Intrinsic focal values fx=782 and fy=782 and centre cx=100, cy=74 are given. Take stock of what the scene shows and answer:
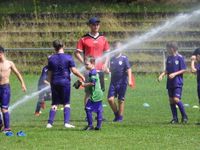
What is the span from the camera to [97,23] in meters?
16.4

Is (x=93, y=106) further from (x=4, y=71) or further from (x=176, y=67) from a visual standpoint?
(x=176, y=67)

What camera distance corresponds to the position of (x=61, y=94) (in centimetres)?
1516

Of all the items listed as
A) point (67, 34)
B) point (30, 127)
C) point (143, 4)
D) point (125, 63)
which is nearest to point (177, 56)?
point (125, 63)

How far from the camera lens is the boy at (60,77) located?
15047 mm

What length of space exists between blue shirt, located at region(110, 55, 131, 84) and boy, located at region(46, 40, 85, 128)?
2.06 m

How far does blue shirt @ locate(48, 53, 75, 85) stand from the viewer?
1505 centimetres

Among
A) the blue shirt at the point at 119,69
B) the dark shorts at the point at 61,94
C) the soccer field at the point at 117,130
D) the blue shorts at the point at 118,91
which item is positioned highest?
the blue shirt at the point at 119,69

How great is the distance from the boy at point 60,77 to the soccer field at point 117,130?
320mm

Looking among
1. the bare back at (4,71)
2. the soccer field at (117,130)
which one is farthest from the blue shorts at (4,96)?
the soccer field at (117,130)

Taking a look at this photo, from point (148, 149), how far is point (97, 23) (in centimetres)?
499

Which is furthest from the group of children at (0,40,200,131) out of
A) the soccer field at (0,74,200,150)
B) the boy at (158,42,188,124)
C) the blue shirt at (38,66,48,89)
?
the blue shirt at (38,66,48,89)

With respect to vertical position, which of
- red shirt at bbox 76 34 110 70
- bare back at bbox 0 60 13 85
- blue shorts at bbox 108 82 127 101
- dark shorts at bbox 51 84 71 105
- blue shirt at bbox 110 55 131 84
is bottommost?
blue shorts at bbox 108 82 127 101

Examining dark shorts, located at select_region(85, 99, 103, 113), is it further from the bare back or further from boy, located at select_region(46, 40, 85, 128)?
the bare back

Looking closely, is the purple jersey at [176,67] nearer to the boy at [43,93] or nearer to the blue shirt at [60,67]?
the blue shirt at [60,67]
